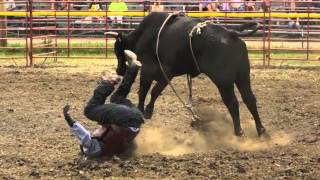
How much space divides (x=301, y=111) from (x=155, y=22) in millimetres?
2837

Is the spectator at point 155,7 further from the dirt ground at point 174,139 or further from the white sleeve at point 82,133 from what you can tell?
the white sleeve at point 82,133

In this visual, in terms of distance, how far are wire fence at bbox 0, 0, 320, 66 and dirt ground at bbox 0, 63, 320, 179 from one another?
391 cm

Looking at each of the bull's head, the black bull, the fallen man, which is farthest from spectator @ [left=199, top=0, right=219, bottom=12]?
the fallen man

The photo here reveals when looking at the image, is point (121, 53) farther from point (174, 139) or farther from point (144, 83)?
point (174, 139)

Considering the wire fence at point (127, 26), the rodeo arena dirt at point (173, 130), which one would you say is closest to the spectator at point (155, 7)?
the wire fence at point (127, 26)

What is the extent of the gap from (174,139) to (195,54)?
1.03m

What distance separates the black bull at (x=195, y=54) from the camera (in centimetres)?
694

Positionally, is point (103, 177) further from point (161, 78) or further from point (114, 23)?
point (114, 23)

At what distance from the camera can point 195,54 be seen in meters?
7.13

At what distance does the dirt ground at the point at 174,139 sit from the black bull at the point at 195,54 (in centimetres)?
51

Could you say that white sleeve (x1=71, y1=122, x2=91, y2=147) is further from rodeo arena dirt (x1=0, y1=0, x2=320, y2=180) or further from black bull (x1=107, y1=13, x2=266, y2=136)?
black bull (x1=107, y1=13, x2=266, y2=136)

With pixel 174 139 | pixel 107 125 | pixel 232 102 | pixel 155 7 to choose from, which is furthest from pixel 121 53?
pixel 155 7

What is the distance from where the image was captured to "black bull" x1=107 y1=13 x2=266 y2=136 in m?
6.94

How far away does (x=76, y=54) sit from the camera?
1773 cm
